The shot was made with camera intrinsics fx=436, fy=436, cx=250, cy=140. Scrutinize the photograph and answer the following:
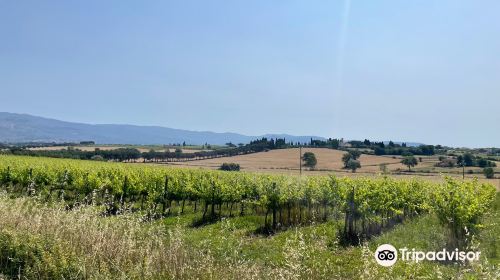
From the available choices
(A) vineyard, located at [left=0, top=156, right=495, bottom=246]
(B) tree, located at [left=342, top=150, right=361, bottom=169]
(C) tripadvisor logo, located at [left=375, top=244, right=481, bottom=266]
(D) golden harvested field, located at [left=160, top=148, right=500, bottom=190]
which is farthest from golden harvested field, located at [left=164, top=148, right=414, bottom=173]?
(C) tripadvisor logo, located at [left=375, top=244, right=481, bottom=266]

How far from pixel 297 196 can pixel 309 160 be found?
50.9 metres

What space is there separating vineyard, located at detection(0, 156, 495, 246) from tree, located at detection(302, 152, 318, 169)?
43.2 metres

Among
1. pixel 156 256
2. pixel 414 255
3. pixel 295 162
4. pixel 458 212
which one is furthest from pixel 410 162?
pixel 156 256

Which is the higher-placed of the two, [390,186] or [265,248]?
[390,186]

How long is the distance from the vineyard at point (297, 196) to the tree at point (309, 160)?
4325cm

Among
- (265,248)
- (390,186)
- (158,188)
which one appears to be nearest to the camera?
(265,248)

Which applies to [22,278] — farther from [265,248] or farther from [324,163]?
[324,163]

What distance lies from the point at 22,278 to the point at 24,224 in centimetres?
274

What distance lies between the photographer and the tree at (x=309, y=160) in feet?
225

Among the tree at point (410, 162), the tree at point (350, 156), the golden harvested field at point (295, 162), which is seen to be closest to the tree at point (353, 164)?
the tree at point (350, 156)

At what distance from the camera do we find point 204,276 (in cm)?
809

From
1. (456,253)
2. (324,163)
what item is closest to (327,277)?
(456,253)

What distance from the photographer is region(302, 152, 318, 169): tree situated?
68531 millimetres

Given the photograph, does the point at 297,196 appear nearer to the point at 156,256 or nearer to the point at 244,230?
the point at 244,230
